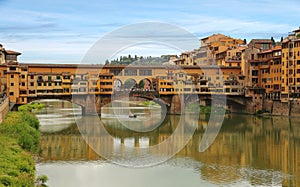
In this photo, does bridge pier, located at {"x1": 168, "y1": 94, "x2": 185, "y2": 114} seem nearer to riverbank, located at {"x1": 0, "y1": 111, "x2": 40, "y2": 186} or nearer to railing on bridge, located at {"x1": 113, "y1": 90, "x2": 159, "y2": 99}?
railing on bridge, located at {"x1": 113, "y1": 90, "x2": 159, "y2": 99}

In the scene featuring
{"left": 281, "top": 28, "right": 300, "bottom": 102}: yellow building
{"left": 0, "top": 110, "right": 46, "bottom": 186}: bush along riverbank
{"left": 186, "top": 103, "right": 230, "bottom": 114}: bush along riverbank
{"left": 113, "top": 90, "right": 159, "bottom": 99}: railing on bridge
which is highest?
{"left": 281, "top": 28, "right": 300, "bottom": 102}: yellow building

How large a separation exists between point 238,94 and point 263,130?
13063mm

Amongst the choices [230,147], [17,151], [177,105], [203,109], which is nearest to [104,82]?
[177,105]

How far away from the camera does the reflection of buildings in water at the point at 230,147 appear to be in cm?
1895

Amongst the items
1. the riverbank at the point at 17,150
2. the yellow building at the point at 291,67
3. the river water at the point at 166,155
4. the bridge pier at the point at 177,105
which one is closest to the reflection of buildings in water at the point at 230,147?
the river water at the point at 166,155

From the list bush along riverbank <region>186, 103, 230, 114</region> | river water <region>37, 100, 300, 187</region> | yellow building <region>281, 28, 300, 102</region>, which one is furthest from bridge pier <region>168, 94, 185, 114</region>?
yellow building <region>281, 28, 300, 102</region>

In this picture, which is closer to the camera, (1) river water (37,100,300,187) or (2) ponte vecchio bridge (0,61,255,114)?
(1) river water (37,100,300,187)

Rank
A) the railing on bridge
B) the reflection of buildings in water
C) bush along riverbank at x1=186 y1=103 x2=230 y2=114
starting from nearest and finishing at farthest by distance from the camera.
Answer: the reflection of buildings in water
the railing on bridge
bush along riverbank at x1=186 y1=103 x2=230 y2=114

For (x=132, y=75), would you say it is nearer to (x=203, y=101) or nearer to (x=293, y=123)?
(x=203, y=101)

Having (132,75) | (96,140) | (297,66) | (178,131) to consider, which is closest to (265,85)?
(297,66)

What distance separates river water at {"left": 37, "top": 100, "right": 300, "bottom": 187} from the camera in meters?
17.6

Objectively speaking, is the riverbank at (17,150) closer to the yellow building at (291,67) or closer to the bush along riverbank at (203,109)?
the bush along riverbank at (203,109)

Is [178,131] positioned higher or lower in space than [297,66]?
lower

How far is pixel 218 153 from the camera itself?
75.0 ft
